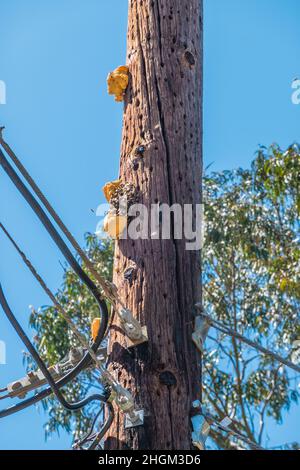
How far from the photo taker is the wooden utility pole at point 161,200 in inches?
185

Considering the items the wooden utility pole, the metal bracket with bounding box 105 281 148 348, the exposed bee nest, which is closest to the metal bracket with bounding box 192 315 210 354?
the wooden utility pole

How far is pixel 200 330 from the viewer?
4.95m

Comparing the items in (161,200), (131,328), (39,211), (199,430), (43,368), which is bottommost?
(199,430)

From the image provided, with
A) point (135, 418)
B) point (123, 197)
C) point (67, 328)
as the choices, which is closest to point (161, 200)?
point (123, 197)

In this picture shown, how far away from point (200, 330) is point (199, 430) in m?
0.52

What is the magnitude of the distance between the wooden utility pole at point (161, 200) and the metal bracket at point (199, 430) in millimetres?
39

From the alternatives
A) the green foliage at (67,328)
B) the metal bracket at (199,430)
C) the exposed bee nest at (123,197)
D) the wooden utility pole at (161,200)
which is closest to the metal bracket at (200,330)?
the wooden utility pole at (161,200)

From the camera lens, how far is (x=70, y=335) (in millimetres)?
14188

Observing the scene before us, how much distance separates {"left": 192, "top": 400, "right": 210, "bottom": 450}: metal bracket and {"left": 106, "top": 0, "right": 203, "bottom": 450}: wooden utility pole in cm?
4

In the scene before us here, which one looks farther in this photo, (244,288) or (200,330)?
(244,288)

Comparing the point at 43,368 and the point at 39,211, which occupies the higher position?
the point at 39,211

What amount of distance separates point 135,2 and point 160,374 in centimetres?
230

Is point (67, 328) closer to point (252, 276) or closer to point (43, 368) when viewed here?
point (252, 276)

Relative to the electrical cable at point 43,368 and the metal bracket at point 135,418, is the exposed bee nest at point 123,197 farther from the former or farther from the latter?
the metal bracket at point 135,418
